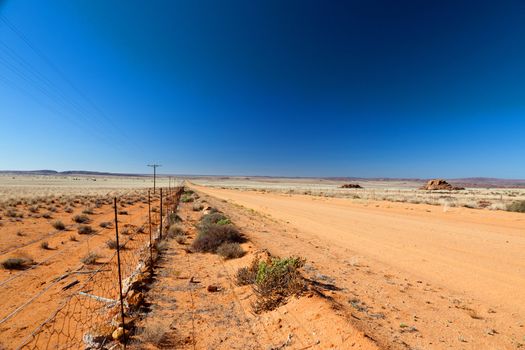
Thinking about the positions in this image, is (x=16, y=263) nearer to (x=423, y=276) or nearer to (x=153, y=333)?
(x=153, y=333)

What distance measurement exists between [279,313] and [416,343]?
2163 millimetres

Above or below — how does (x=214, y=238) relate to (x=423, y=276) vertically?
above

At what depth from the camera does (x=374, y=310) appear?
4.94 metres

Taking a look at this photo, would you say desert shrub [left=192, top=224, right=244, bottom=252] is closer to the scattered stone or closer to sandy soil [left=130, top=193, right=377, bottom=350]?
sandy soil [left=130, top=193, right=377, bottom=350]

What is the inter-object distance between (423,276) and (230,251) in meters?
5.67

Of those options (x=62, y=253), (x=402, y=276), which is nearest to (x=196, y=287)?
(x=402, y=276)

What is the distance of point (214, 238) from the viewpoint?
1031cm

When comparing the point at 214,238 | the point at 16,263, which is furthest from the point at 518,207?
the point at 16,263

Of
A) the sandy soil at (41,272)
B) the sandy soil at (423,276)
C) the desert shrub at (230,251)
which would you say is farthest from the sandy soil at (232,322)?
the desert shrub at (230,251)

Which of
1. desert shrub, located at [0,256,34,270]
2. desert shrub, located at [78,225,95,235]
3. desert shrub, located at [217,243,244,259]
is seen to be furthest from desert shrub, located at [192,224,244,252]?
desert shrub, located at [78,225,95,235]

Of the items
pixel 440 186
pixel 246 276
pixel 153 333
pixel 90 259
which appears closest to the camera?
pixel 153 333

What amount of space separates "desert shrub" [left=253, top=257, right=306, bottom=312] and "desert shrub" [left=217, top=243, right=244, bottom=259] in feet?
10.5

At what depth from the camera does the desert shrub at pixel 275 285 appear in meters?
5.23

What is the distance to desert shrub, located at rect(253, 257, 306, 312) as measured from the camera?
523 cm
